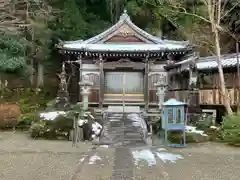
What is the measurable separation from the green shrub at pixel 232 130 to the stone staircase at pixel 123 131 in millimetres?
3274

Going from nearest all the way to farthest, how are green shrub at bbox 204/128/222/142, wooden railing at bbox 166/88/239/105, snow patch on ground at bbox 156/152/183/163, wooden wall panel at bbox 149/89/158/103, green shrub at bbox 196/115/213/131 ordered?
1. snow patch on ground at bbox 156/152/183/163
2. green shrub at bbox 204/128/222/142
3. green shrub at bbox 196/115/213/131
4. wooden railing at bbox 166/88/239/105
5. wooden wall panel at bbox 149/89/158/103

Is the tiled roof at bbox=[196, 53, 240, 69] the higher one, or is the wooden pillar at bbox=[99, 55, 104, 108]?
the tiled roof at bbox=[196, 53, 240, 69]

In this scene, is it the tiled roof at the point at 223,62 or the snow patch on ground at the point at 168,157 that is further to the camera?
the tiled roof at the point at 223,62

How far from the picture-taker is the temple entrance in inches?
774

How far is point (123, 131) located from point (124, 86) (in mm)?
7137

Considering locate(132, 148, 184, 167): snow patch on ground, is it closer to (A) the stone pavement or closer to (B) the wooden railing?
(A) the stone pavement

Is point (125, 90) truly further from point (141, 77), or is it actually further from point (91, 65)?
point (91, 65)

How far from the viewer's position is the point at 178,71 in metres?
18.1

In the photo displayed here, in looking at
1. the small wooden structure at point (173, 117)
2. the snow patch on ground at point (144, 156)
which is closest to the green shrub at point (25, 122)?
the small wooden structure at point (173, 117)

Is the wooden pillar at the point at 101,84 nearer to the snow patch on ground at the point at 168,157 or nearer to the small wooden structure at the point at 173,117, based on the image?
the small wooden structure at the point at 173,117

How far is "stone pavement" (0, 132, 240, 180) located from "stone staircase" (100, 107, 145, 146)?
1.14 meters

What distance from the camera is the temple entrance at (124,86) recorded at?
64.5 ft

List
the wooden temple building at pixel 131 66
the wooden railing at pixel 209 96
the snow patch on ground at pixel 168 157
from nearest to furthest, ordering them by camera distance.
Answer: the snow patch on ground at pixel 168 157
the wooden railing at pixel 209 96
the wooden temple building at pixel 131 66

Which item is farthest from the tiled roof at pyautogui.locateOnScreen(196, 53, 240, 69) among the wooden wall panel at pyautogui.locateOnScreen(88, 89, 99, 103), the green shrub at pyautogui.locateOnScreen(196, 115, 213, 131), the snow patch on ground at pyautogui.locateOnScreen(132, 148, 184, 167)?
the snow patch on ground at pyautogui.locateOnScreen(132, 148, 184, 167)
